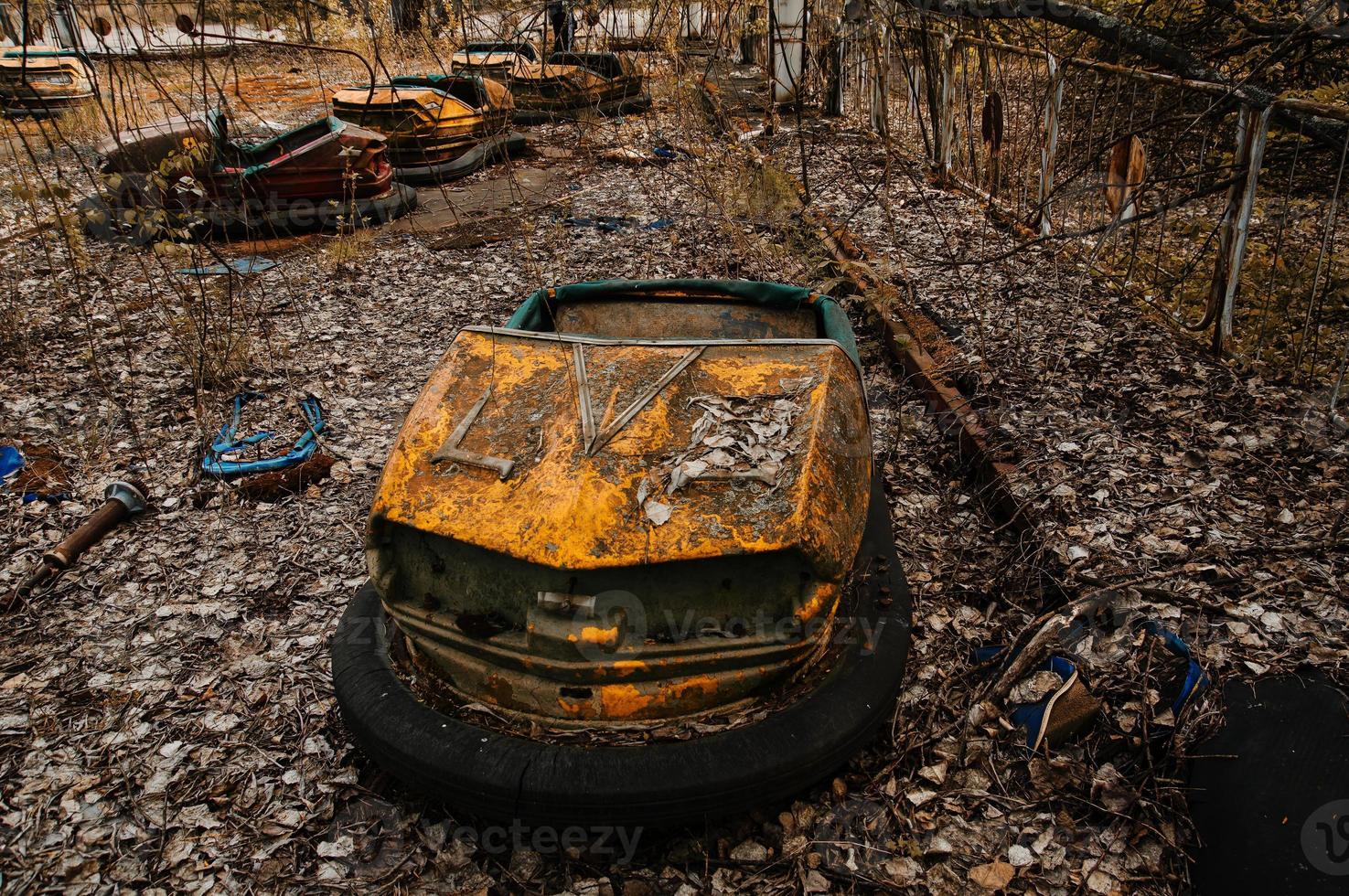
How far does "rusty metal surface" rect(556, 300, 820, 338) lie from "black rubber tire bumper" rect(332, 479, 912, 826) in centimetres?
158

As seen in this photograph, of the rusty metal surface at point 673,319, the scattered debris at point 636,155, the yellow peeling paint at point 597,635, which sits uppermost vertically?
the scattered debris at point 636,155

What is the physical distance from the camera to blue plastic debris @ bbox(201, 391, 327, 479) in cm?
392

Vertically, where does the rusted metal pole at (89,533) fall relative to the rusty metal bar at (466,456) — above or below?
below

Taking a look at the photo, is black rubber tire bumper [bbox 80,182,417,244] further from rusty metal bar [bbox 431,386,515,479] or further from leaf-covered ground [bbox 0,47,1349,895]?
rusty metal bar [bbox 431,386,515,479]

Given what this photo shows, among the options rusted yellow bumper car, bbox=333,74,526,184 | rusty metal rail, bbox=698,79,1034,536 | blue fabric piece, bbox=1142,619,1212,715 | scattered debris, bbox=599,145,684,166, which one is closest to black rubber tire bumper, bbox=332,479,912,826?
blue fabric piece, bbox=1142,619,1212,715

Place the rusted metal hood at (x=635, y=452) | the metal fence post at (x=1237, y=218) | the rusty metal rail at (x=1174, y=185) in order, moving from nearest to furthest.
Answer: the rusted metal hood at (x=635, y=452) → the metal fence post at (x=1237, y=218) → the rusty metal rail at (x=1174, y=185)

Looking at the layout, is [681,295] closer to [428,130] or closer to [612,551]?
[612,551]

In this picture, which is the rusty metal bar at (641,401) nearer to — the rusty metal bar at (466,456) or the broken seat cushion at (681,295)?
the rusty metal bar at (466,456)

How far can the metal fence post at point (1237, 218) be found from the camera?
3.63m

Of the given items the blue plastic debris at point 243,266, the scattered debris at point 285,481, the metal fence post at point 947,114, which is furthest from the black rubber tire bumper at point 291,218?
the metal fence post at point 947,114

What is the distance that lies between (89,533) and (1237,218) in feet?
17.5

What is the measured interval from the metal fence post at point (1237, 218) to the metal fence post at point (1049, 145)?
1.35 metres

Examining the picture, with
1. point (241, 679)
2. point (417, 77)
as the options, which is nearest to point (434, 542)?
point (241, 679)

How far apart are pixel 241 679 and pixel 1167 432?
375 centimetres
